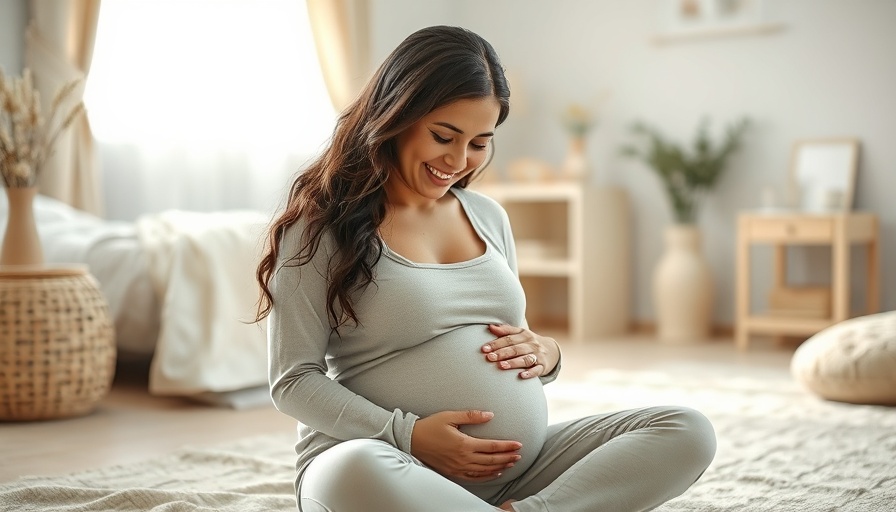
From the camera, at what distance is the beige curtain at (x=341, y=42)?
5.21 meters

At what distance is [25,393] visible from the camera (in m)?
2.85

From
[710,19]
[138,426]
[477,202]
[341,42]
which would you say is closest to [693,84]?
[710,19]

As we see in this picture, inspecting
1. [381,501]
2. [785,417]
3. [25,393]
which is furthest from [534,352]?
[25,393]

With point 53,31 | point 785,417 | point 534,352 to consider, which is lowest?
point 785,417

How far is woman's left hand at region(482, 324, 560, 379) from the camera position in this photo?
1.60 metres

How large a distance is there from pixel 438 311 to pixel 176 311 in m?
1.82

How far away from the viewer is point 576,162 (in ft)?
17.4

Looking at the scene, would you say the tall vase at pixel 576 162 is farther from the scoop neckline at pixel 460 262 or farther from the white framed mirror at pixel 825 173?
the scoop neckline at pixel 460 262

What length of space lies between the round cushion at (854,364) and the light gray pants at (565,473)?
1.66 metres

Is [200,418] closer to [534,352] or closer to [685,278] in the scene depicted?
[534,352]

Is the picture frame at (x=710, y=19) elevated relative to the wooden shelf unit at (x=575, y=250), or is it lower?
elevated

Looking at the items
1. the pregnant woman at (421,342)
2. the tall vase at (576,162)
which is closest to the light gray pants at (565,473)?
the pregnant woman at (421,342)

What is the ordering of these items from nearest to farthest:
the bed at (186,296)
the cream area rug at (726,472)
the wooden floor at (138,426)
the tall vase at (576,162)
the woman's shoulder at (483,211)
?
the woman's shoulder at (483,211) → the cream area rug at (726,472) → the wooden floor at (138,426) → the bed at (186,296) → the tall vase at (576,162)

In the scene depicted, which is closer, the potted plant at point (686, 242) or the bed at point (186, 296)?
the bed at point (186, 296)
